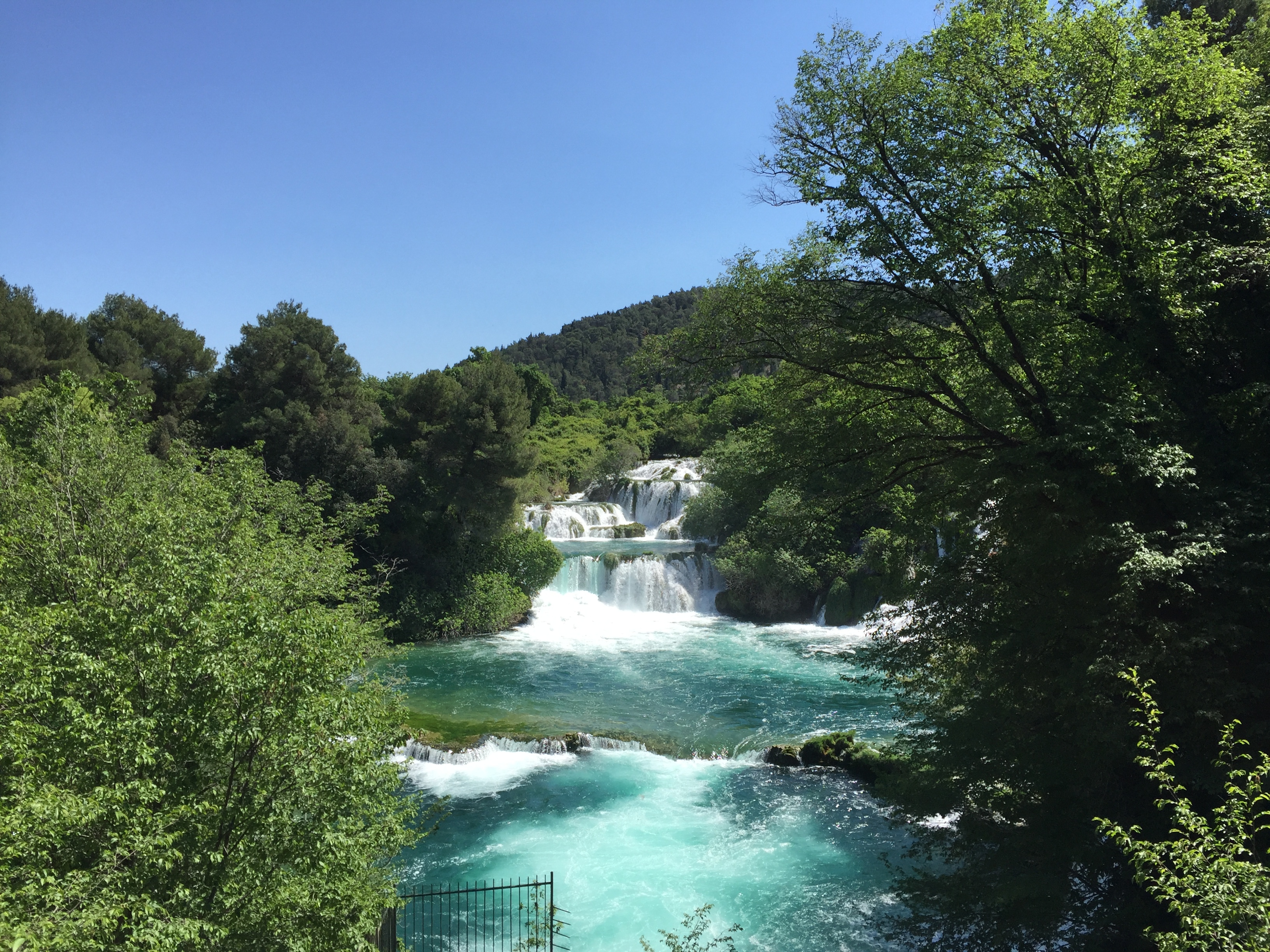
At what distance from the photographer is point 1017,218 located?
319 inches

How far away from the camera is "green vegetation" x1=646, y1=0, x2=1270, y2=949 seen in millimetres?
6797

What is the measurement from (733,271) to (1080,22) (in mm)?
4628

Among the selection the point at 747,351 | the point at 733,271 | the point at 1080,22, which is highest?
the point at 1080,22

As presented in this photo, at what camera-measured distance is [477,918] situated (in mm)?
10102

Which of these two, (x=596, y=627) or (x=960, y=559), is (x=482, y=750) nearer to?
(x=960, y=559)

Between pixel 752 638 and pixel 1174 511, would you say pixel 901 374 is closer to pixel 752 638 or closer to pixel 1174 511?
pixel 1174 511

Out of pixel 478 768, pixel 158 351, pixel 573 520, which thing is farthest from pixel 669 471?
pixel 478 768

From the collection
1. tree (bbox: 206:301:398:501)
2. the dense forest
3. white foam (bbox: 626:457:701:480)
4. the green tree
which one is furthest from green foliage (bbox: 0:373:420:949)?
white foam (bbox: 626:457:701:480)

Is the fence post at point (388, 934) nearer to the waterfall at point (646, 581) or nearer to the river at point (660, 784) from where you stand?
the river at point (660, 784)

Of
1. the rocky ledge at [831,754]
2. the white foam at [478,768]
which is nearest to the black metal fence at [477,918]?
the white foam at [478,768]

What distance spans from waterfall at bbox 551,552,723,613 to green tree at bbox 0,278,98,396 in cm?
2032

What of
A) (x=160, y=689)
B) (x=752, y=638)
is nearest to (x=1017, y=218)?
(x=160, y=689)

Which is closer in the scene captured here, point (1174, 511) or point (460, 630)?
point (1174, 511)

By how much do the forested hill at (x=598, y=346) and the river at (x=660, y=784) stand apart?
76617mm
